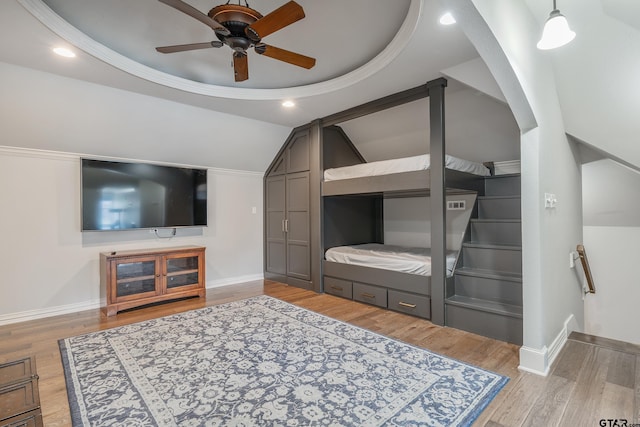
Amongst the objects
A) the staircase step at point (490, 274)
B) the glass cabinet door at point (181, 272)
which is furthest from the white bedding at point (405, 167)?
the glass cabinet door at point (181, 272)

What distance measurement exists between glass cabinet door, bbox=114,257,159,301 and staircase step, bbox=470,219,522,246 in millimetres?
3959

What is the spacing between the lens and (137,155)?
4.07 m

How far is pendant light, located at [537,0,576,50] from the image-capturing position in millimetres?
1637

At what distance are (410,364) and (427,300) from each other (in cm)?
110

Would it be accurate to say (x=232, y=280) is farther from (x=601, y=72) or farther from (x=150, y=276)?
(x=601, y=72)

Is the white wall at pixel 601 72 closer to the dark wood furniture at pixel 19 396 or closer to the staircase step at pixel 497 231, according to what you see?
the staircase step at pixel 497 231

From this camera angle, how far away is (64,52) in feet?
8.54

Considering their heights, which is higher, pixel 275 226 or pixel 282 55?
pixel 282 55

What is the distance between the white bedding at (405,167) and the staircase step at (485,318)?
55.1 inches

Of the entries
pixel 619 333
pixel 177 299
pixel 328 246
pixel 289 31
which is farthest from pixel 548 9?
pixel 177 299

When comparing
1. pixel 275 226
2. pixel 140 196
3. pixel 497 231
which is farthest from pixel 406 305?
pixel 140 196

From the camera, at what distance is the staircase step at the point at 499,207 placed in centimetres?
Answer: 354

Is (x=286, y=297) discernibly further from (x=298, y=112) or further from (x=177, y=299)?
(x=298, y=112)

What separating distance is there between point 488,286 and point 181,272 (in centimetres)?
371
